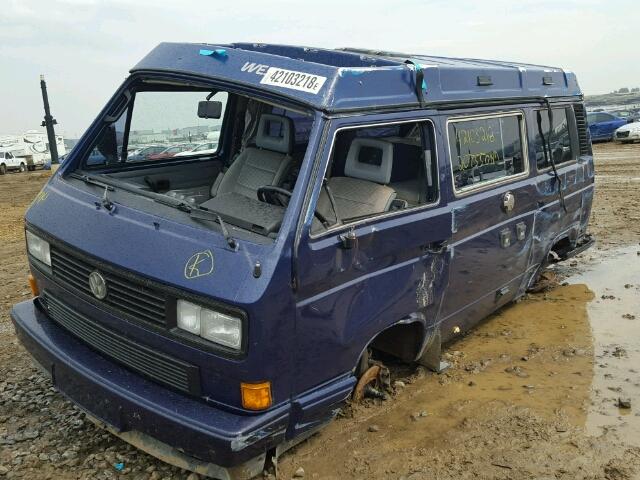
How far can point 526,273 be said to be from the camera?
17.5ft

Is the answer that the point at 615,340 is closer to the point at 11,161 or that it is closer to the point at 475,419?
the point at 475,419

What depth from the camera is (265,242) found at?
282 centimetres

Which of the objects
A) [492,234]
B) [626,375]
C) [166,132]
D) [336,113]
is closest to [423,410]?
[492,234]

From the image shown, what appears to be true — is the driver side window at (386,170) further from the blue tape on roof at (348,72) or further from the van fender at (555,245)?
the van fender at (555,245)

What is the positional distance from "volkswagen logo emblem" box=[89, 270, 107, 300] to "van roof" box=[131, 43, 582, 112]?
1.28 m

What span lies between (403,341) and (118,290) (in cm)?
191

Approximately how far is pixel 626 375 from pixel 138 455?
11.6ft

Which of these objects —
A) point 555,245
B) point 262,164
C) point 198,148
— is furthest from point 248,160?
point 555,245

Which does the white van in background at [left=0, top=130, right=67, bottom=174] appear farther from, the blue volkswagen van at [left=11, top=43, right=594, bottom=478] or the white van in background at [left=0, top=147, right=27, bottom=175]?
the blue volkswagen van at [left=11, top=43, right=594, bottom=478]

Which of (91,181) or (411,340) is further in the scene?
(411,340)

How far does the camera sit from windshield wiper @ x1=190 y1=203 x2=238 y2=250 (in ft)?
9.16

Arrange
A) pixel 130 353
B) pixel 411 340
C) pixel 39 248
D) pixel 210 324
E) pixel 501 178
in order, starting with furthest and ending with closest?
pixel 501 178, pixel 411 340, pixel 39 248, pixel 130 353, pixel 210 324

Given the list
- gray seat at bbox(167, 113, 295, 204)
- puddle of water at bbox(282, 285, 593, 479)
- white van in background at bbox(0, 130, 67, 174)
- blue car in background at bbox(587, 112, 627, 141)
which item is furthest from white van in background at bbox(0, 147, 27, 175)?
puddle of water at bbox(282, 285, 593, 479)

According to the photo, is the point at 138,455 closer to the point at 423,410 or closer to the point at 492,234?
the point at 423,410
